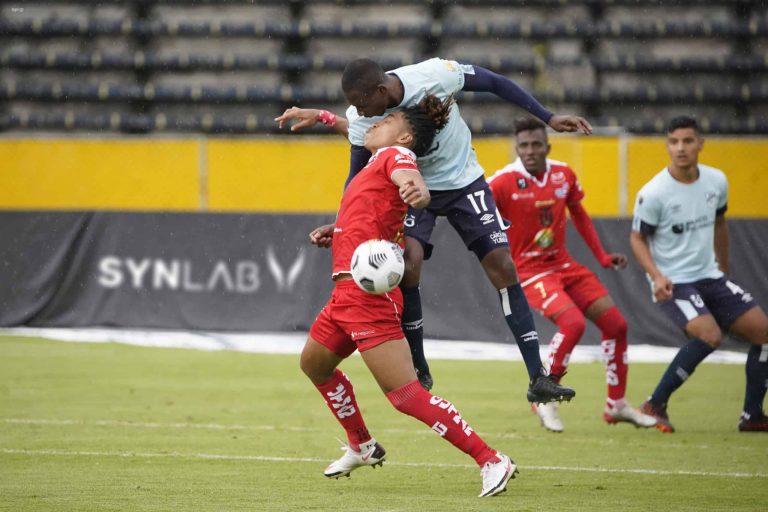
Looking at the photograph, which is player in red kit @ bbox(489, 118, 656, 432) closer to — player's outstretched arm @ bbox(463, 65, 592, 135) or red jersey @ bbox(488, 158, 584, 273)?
red jersey @ bbox(488, 158, 584, 273)

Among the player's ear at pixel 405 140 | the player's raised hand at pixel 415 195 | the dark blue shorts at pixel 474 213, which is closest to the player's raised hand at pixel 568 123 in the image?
the dark blue shorts at pixel 474 213

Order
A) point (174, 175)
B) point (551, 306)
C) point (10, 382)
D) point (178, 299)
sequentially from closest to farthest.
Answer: point (551, 306) < point (10, 382) < point (178, 299) < point (174, 175)

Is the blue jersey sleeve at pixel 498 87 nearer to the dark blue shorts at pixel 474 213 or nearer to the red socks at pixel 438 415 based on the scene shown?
the dark blue shorts at pixel 474 213

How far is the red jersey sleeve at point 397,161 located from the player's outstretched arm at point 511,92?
1161mm

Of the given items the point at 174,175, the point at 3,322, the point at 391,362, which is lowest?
the point at 3,322

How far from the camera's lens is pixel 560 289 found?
412 inches

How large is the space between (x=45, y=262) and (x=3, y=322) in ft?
3.02

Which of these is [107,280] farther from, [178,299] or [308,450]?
[308,450]

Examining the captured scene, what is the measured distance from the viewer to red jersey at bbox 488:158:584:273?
1056cm

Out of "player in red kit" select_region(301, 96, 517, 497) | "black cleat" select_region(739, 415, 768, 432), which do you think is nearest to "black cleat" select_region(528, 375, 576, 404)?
"player in red kit" select_region(301, 96, 517, 497)

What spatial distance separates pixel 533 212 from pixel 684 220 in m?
1.19

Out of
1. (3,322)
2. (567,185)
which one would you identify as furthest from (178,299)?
(567,185)

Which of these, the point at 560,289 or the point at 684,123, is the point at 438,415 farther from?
the point at 684,123

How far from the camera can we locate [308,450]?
890 centimetres
